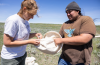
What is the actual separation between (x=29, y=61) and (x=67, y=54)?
2810 mm

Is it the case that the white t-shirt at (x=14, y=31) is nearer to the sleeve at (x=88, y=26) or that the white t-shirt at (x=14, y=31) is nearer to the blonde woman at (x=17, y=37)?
the blonde woman at (x=17, y=37)

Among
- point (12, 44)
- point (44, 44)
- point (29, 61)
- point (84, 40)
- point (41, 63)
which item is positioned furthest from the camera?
point (41, 63)

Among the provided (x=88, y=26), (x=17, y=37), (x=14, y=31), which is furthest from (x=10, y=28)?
(x=88, y=26)

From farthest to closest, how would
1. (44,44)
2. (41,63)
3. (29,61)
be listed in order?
(41,63) < (29,61) < (44,44)

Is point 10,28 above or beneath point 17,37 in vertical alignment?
above

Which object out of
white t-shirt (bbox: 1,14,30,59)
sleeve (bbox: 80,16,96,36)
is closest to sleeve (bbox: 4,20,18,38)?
white t-shirt (bbox: 1,14,30,59)

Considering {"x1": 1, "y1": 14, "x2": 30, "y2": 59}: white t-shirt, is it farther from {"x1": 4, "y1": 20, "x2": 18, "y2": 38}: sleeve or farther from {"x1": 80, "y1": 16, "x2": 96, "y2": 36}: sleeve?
{"x1": 80, "y1": 16, "x2": 96, "y2": 36}: sleeve

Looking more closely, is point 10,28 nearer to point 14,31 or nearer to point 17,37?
point 14,31

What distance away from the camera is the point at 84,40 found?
1.27m

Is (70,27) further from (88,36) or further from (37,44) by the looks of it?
(37,44)

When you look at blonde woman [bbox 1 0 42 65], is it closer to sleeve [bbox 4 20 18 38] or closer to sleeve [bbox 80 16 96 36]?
sleeve [bbox 4 20 18 38]

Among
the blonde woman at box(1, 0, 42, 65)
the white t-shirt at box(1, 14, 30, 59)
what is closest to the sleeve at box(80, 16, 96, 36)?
the blonde woman at box(1, 0, 42, 65)

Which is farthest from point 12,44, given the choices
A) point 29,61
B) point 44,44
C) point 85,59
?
point 29,61

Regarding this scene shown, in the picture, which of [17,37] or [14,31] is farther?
[17,37]
